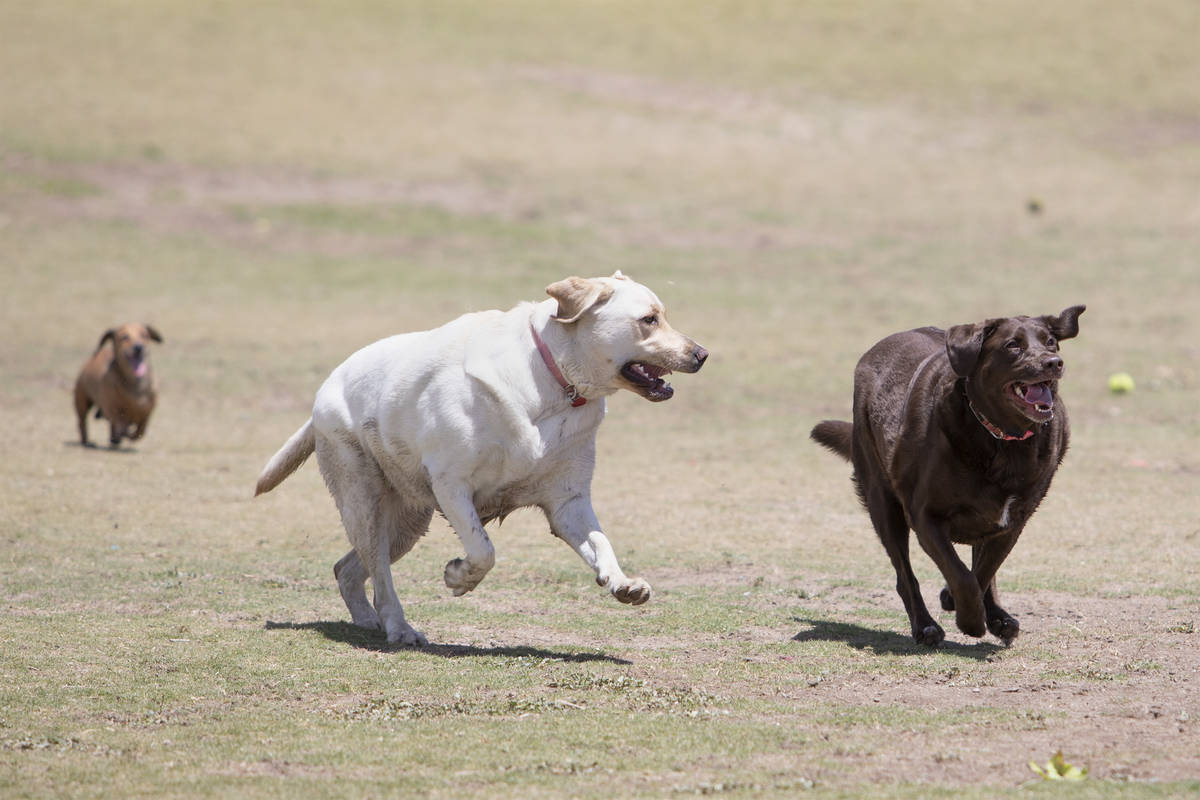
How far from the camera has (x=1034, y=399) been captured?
22.2 ft

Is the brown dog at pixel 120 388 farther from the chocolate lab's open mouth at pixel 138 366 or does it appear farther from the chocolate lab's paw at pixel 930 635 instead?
the chocolate lab's paw at pixel 930 635

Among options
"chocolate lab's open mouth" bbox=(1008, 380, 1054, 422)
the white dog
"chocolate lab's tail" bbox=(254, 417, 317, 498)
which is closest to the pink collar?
"chocolate lab's open mouth" bbox=(1008, 380, 1054, 422)

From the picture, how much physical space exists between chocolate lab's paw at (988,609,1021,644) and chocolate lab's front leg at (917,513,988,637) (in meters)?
0.20

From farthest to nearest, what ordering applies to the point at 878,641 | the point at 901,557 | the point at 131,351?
the point at 131,351
the point at 901,557
the point at 878,641

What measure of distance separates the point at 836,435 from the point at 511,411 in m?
2.44

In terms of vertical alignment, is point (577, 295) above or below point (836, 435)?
above

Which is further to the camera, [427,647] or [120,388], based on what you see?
[120,388]

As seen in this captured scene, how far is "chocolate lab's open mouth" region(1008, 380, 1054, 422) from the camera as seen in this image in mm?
6664

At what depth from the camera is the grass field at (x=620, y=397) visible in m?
5.60

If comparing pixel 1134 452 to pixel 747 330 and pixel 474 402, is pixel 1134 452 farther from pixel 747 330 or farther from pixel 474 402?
pixel 474 402

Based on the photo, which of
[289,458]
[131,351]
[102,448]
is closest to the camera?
[289,458]

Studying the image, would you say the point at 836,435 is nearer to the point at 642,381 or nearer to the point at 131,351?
the point at 642,381

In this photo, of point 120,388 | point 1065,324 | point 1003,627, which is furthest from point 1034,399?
point 120,388

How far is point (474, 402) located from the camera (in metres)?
7.07
